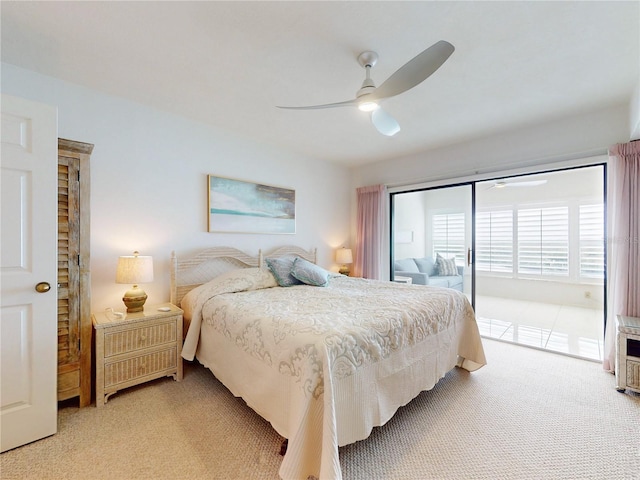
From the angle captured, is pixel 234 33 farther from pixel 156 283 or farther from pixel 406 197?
pixel 406 197

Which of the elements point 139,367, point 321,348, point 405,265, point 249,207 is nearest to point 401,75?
point 321,348

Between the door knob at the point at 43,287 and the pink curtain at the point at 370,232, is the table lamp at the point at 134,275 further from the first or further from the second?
the pink curtain at the point at 370,232

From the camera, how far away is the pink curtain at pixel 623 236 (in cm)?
252

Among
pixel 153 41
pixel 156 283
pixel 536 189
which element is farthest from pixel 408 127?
pixel 536 189

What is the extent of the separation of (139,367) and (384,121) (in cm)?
283

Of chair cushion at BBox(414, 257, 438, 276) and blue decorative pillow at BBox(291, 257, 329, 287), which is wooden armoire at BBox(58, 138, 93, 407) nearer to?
blue decorative pillow at BBox(291, 257, 329, 287)

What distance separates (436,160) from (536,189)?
8.62 feet

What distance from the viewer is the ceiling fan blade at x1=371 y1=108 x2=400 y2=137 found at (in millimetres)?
2174

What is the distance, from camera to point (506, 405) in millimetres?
2082

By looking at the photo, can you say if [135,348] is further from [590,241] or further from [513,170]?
[590,241]

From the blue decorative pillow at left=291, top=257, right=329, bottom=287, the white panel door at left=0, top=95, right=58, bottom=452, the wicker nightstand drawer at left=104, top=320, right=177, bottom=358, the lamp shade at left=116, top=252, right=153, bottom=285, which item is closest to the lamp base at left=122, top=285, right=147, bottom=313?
the lamp shade at left=116, top=252, right=153, bottom=285

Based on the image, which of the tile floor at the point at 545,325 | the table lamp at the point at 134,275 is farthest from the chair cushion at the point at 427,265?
the table lamp at the point at 134,275

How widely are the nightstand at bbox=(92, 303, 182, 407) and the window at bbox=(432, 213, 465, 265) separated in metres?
4.16

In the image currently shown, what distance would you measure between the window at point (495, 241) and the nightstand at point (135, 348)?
17.0 ft
